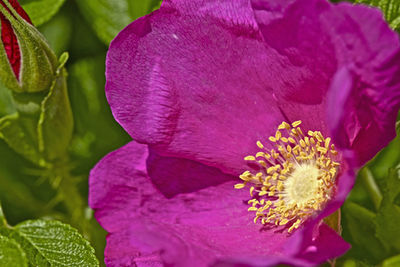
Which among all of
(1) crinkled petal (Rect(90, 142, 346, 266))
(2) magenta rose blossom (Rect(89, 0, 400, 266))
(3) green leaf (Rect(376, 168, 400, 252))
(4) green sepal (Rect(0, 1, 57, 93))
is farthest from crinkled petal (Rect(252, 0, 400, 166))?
(4) green sepal (Rect(0, 1, 57, 93))

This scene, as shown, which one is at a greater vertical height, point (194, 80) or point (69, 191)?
point (194, 80)

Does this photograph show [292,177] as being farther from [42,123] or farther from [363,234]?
[42,123]

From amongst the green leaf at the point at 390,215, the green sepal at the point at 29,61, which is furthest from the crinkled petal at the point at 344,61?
the green sepal at the point at 29,61

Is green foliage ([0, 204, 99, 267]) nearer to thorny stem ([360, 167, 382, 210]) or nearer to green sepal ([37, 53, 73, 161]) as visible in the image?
green sepal ([37, 53, 73, 161])

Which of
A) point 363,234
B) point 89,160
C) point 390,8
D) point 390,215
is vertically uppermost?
point 390,8

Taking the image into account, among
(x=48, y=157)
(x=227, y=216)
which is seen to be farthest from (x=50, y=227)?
(x=227, y=216)

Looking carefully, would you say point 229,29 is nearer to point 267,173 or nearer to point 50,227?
point 267,173

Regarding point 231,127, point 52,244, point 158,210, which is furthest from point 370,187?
point 52,244
